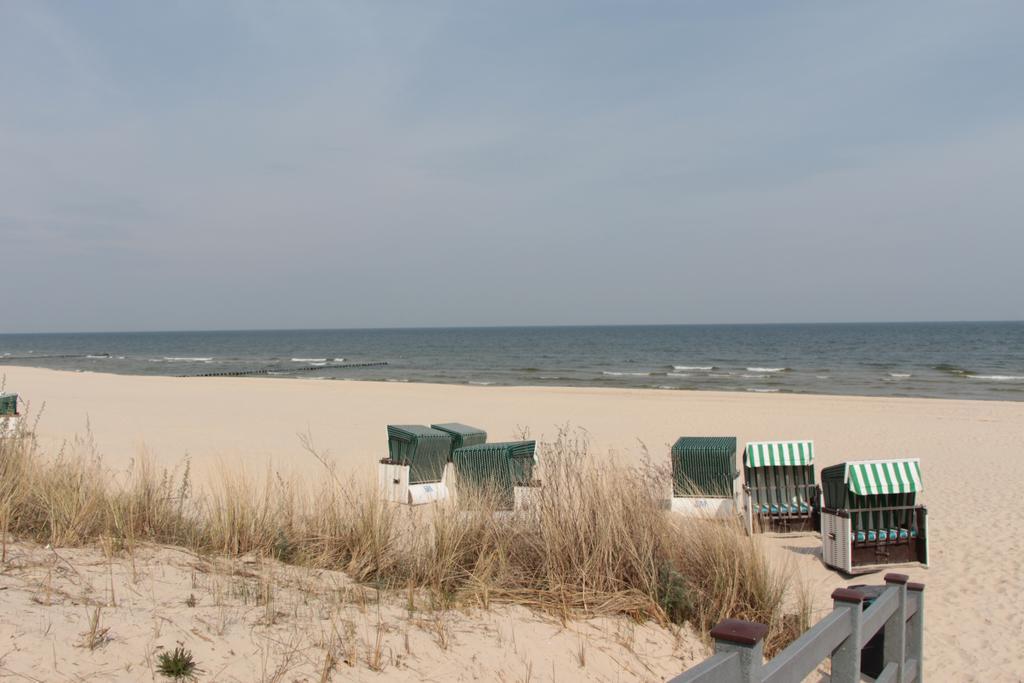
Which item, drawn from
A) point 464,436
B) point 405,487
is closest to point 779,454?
point 464,436

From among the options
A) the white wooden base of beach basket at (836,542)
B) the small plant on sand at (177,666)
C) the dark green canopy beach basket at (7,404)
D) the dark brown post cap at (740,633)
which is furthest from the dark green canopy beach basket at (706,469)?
the dark green canopy beach basket at (7,404)

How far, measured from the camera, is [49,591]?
12.7 ft

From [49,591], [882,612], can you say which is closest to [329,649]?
[49,591]

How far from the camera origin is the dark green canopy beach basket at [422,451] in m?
9.74

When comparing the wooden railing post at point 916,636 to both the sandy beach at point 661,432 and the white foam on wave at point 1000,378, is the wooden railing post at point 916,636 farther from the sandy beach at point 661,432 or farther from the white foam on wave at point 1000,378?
the white foam on wave at point 1000,378

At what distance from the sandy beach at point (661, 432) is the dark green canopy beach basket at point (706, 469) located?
81 centimetres

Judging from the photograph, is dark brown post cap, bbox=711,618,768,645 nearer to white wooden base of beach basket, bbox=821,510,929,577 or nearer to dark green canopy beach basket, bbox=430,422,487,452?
white wooden base of beach basket, bbox=821,510,929,577

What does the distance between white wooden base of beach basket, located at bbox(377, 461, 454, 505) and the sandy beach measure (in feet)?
4.68

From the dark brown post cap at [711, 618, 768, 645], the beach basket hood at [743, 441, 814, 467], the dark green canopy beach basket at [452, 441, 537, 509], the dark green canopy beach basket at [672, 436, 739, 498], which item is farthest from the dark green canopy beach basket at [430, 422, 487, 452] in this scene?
the dark brown post cap at [711, 618, 768, 645]

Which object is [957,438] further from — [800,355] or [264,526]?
[800,355]

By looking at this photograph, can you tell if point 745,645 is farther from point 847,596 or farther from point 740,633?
point 847,596

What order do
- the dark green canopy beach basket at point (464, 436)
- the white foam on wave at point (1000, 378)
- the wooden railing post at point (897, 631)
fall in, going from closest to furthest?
1. the wooden railing post at point (897, 631)
2. the dark green canopy beach basket at point (464, 436)
3. the white foam on wave at point (1000, 378)

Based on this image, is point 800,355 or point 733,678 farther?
point 800,355

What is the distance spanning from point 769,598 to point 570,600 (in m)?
1.33
